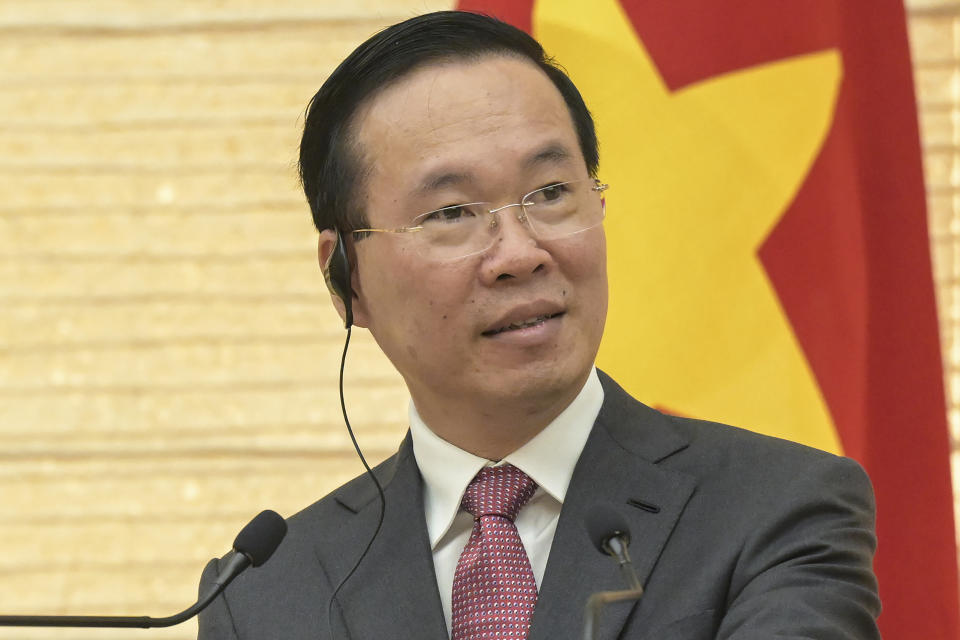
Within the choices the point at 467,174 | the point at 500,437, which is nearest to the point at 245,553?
the point at 500,437

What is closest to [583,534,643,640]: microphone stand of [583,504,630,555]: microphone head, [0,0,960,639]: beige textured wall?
[583,504,630,555]: microphone head

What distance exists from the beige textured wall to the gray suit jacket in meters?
1.08

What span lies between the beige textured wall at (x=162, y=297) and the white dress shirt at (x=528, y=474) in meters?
1.14

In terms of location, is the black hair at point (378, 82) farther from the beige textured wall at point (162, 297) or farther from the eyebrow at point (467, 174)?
the beige textured wall at point (162, 297)

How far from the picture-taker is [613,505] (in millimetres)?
1569

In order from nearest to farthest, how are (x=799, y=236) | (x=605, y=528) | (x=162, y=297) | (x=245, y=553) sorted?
(x=605, y=528)
(x=245, y=553)
(x=799, y=236)
(x=162, y=297)

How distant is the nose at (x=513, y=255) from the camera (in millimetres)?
1580

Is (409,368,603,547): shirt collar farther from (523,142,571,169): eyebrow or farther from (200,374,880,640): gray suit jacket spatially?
(523,142,571,169): eyebrow

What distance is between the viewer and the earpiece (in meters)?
1.78

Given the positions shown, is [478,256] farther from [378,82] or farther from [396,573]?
[396,573]

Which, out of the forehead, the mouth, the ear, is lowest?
the mouth

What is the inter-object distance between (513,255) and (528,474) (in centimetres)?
31

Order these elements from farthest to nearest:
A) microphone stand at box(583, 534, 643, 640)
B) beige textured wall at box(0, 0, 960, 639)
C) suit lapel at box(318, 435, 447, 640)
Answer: beige textured wall at box(0, 0, 960, 639)
suit lapel at box(318, 435, 447, 640)
microphone stand at box(583, 534, 643, 640)

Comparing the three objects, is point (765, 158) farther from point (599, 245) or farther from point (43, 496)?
point (43, 496)
